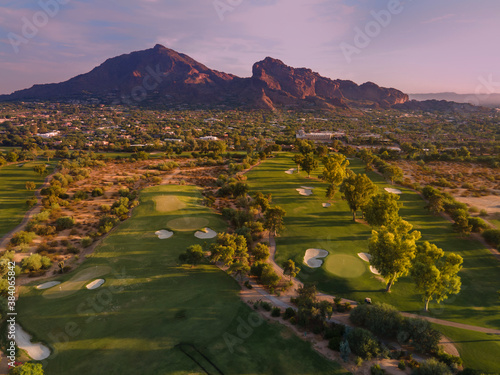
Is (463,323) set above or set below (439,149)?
below

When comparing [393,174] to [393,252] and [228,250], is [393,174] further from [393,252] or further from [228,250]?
[228,250]

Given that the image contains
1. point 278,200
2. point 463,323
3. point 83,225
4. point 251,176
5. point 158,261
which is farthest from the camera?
point 251,176

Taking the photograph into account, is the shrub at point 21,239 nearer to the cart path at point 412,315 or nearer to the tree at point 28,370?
the tree at point 28,370

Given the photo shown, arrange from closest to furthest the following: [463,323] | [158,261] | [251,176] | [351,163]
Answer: [463,323] < [158,261] < [251,176] < [351,163]

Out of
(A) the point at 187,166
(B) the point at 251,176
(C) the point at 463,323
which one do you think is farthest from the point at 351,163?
(C) the point at 463,323

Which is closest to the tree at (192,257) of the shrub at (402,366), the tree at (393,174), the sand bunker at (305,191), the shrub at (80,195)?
the shrub at (402,366)

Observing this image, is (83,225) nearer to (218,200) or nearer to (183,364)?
(218,200)

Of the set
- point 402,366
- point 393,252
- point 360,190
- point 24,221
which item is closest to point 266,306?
point 402,366
